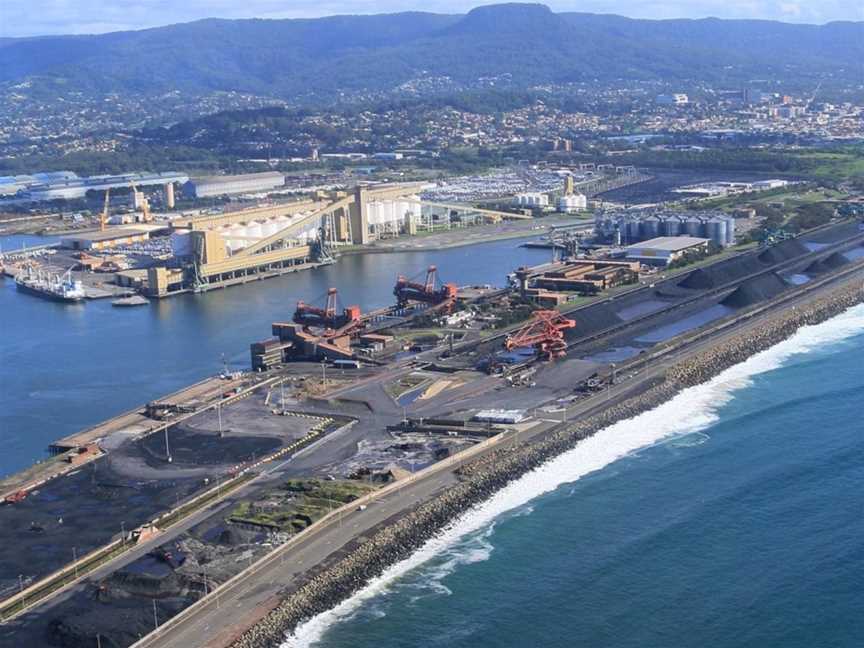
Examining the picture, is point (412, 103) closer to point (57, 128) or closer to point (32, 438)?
point (57, 128)

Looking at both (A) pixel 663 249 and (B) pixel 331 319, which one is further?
(A) pixel 663 249

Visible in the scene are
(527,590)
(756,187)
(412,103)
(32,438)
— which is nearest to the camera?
(527,590)

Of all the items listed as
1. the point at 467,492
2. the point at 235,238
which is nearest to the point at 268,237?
the point at 235,238

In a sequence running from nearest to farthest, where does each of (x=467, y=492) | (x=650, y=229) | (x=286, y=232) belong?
(x=467, y=492) < (x=286, y=232) < (x=650, y=229)

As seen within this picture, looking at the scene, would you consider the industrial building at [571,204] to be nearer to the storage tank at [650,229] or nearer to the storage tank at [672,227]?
the storage tank at [650,229]

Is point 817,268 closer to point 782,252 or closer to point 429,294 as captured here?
point 782,252

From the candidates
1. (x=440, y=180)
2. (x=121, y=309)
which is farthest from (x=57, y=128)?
(x=121, y=309)

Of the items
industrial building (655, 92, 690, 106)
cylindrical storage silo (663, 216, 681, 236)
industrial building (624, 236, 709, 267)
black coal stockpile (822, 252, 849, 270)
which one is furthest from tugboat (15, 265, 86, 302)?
industrial building (655, 92, 690, 106)
